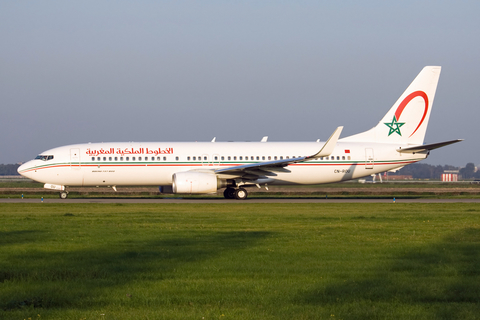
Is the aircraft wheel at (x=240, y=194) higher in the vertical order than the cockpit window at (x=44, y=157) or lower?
lower

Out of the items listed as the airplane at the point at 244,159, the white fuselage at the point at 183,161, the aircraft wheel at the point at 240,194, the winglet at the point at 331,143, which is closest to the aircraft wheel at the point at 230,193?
the airplane at the point at 244,159

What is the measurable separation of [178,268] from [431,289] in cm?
429

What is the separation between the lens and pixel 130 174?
3300cm

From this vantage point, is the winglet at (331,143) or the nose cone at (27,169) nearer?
the winglet at (331,143)

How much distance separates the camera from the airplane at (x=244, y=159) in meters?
33.0

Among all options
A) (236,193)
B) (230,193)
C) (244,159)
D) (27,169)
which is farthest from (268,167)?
(27,169)

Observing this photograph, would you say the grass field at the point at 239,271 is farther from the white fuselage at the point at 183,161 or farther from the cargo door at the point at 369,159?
the cargo door at the point at 369,159

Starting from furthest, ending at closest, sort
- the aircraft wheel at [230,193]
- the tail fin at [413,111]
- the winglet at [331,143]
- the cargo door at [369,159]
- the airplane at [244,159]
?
the tail fin at [413,111], the cargo door at [369,159], the aircraft wheel at [230,193], the airplane at [244,159], the winglet at [331,143]

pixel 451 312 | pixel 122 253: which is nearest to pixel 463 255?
pixel 451 312

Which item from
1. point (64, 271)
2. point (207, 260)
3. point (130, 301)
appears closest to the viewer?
point (130, 301)

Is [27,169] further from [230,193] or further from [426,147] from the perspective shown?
[426,147]

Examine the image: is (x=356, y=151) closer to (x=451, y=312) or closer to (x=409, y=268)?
(x=409, y=268)

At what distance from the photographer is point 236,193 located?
33219 mm

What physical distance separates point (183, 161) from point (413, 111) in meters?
15.2
